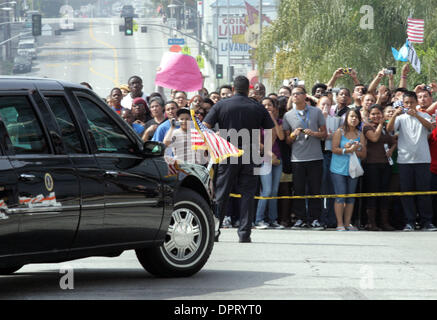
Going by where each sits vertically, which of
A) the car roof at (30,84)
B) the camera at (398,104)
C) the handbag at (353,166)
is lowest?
the handbag at (353,166)

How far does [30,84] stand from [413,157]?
29.8 feet

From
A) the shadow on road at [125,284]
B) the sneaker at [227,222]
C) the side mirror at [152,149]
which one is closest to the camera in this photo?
the shadow on road at [125,284]

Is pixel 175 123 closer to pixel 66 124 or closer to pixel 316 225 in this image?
pixel 316 225

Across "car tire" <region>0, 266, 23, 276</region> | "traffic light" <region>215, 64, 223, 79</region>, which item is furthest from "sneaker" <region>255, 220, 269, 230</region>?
"traffic light" <region>215, 64, 223, 79</region>

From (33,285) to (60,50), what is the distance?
105 metres

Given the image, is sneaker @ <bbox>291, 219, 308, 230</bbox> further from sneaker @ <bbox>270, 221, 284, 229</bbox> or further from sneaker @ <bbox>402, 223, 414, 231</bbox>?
sneaker @ <bbox>402, 223, 414, 231</bbox>

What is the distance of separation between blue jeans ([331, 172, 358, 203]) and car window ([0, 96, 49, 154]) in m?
8.55

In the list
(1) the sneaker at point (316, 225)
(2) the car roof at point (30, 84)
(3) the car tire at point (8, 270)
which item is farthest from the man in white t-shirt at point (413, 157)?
(2) the car roof at point (30, 84)

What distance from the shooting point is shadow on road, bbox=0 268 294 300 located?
8094mm

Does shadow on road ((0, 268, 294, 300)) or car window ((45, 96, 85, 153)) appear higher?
car window ((45, 96, 85, 153))

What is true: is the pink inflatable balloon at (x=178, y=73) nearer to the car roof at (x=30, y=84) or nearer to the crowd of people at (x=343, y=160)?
the crowd of people at (x=343, y=160)

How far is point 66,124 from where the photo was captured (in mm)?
8352

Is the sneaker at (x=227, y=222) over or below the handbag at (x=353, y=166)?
below

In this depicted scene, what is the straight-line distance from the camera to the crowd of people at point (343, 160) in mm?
15820
